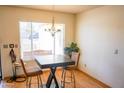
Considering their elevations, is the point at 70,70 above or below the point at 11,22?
below

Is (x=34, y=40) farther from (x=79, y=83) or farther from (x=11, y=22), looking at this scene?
(x=79, y=83)

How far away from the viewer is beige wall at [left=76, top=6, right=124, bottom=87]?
10.7 ft

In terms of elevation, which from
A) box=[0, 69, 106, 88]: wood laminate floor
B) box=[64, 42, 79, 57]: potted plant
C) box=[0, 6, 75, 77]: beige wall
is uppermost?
box=[0, 6, 75, 77]: beige wall

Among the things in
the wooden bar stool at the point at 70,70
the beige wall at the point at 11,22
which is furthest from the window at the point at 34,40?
the wooden bar stool at the point at 70,70

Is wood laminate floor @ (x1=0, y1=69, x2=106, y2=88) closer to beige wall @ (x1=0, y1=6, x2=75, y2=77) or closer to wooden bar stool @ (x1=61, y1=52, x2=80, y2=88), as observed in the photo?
wooden bar stool @ (x1=61, y1=52, x2=80, y2=88)

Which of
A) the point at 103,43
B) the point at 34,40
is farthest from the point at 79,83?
the point at 34,40

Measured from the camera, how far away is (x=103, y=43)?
3.84 m

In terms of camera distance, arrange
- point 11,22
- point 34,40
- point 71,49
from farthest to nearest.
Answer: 1. point 71,49
2. point 34,40
3. point 11,22

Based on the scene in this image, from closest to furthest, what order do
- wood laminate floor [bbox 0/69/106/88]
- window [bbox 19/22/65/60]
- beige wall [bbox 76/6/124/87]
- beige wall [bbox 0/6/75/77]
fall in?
beige wall [bbox 76/6/124/87], wood laminate floor [bbox 0/69/106/88], beige wall [bbox 0/6/75/77], window [bbox 19/22/65/60]

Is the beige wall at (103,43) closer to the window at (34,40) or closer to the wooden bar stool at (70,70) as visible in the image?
the wooden bar stool at (70,70)

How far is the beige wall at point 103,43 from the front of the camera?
3.26 m

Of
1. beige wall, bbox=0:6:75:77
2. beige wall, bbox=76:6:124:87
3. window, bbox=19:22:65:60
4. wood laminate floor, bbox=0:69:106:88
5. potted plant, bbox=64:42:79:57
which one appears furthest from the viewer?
potted plant, bbox=64:42:79:57

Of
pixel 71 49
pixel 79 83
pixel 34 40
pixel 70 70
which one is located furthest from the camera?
pixel 71 49

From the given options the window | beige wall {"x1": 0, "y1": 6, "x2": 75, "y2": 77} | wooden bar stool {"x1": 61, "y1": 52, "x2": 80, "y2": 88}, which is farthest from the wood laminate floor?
the window
